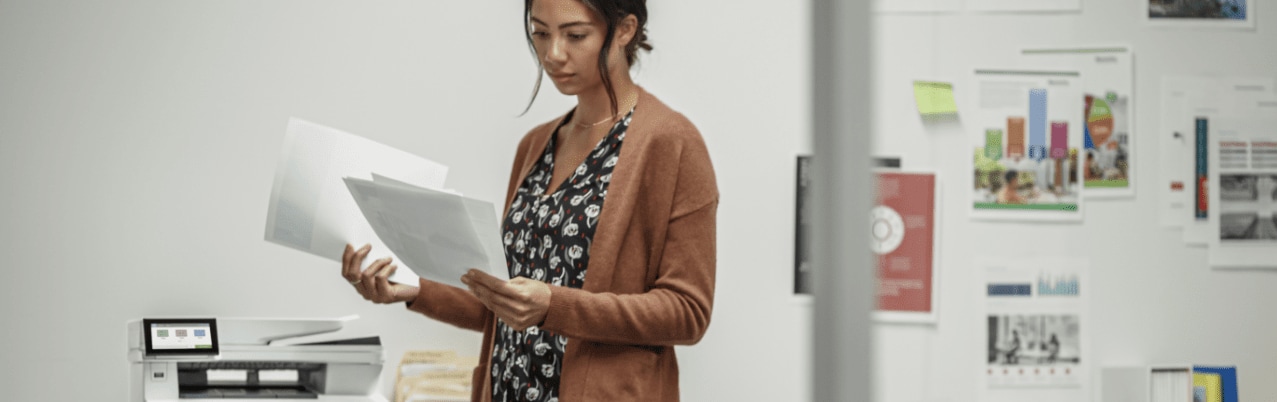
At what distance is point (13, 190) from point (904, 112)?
109 inches

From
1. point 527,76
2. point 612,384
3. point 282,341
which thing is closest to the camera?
point 612,384

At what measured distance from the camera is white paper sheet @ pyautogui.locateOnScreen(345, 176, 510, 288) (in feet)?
4.70

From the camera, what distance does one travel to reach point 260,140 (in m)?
2.89

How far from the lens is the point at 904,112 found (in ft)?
1.71

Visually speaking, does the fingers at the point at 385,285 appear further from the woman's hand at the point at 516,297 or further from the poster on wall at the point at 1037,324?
the poster on wall at the point at 1037,324

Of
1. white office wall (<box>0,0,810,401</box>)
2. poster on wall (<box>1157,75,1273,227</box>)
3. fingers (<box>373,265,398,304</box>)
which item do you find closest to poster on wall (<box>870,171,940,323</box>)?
poster on wall (<box>1157,75,1273,227</box>)

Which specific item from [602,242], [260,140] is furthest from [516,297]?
[260,140]

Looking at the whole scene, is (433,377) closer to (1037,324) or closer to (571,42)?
(571,42)

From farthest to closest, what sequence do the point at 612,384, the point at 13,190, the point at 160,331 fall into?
the point at 13,190 → the point at 160,331 → the point at 612,384

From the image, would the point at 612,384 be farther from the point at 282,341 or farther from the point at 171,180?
the point at 171,180

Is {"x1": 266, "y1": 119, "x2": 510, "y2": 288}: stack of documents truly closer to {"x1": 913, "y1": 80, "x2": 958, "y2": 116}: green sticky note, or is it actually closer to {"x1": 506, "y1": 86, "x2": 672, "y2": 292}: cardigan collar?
{"x1": 506, "y1": 86, "x2": 672, "y2": 292}: cardigan collar

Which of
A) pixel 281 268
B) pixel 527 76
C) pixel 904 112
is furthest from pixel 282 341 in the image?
pixel 904 112

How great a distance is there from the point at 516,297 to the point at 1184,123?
3.29ft

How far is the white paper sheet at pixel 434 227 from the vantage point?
1433mm
